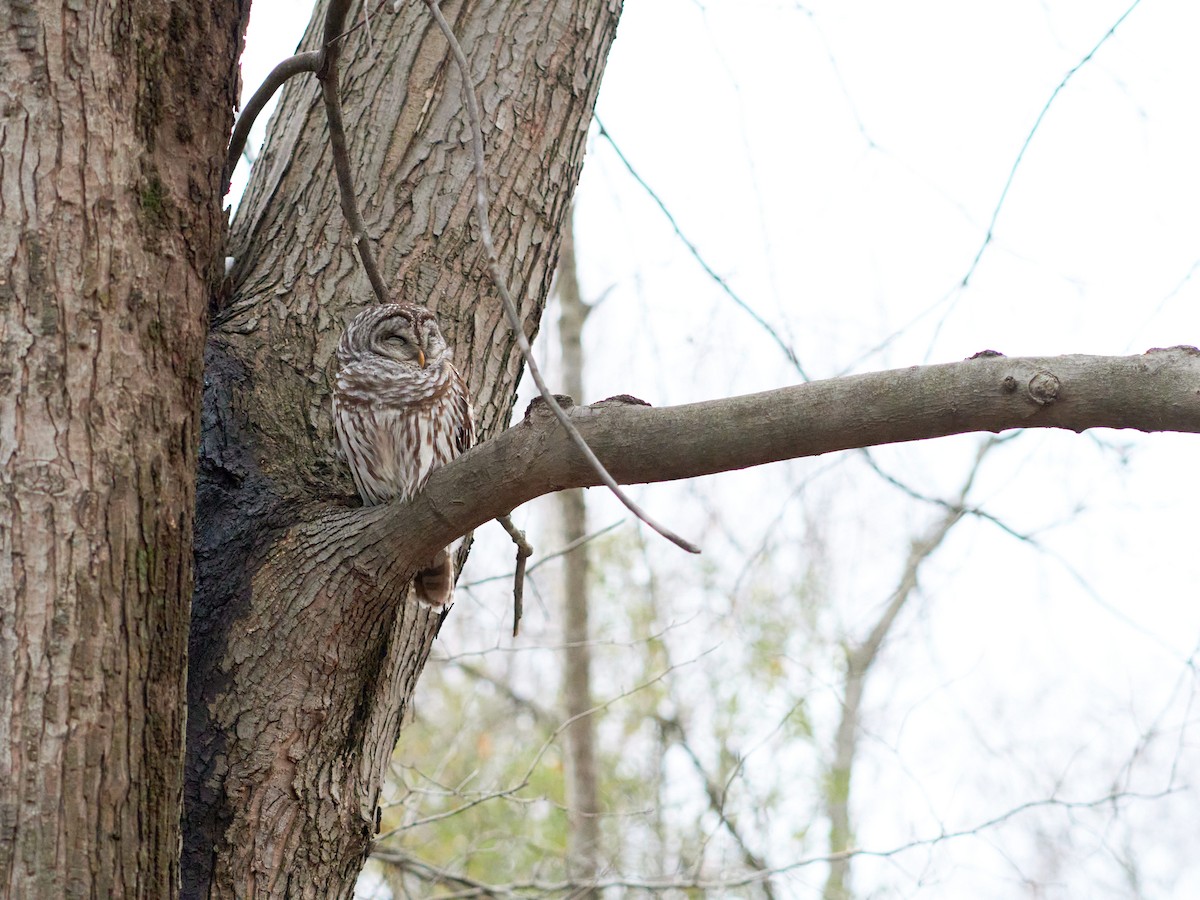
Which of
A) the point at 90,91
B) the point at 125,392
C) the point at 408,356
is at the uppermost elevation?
the point at 408,356

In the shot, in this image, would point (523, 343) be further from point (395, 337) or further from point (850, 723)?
point (850, 723)

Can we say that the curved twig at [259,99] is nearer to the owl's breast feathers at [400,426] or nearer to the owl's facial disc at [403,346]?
the owl's facial disc at [403,346]

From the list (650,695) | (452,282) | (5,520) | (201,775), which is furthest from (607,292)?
(5,520)

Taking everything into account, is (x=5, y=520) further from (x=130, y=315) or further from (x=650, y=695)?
(x=650, y=695)

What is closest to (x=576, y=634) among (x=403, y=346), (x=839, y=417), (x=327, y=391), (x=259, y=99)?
(x=403, y=346)

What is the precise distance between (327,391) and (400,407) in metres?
0.63

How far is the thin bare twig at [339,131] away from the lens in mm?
2707

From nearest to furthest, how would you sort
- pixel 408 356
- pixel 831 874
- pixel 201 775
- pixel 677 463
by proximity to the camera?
pixel 677 463 < pixel 201 775 < pixel 408 356 < pixel 831 874

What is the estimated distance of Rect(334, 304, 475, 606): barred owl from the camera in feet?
11.3

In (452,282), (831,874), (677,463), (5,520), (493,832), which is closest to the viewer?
(5,520)

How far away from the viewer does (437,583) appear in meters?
3.44

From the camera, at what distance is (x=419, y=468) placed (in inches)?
155

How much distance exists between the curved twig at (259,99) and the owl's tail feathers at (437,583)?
3.69 ft

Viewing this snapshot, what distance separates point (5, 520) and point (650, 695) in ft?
25.4
